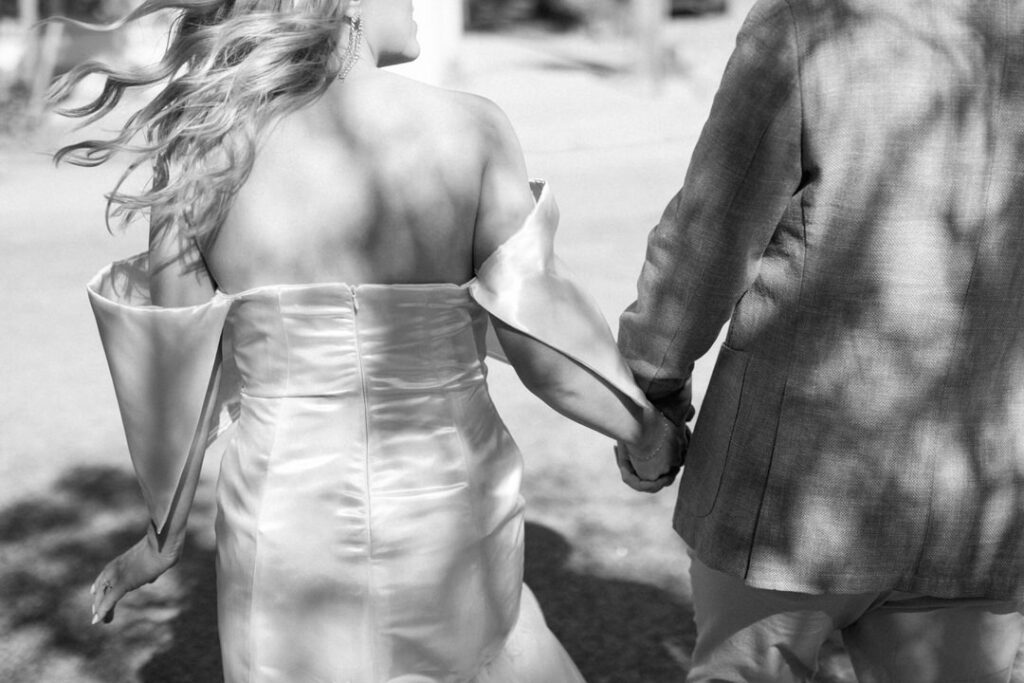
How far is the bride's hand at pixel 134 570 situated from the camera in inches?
93.8

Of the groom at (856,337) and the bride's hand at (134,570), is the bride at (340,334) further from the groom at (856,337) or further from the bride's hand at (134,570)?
the groom at (856,337)

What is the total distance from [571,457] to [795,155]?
3380 millimetres

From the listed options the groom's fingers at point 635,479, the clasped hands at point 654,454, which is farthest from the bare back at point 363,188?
the groom's fingers at point 635,479

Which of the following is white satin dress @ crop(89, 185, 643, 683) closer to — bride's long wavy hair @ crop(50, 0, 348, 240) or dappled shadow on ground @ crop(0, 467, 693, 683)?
bride's long wavy hair @ crop(50, 0, 348, 240)

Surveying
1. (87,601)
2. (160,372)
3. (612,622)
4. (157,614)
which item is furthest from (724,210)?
(87,601)

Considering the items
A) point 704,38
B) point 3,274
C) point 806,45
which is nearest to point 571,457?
point 806,45

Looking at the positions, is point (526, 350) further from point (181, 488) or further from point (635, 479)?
point (181, 488)

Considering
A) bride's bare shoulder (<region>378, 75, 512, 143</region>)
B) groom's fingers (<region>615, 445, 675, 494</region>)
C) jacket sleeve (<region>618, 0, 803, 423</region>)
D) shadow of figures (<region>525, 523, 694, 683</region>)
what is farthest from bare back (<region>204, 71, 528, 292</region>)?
shadow of figures (<region>525, 523, 694, 683</region>)

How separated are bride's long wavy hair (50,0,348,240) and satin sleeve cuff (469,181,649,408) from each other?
0.38 m

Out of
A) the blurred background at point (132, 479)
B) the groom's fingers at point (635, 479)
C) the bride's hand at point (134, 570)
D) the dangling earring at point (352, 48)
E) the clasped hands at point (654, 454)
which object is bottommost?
the blurred background at point (132, 479)

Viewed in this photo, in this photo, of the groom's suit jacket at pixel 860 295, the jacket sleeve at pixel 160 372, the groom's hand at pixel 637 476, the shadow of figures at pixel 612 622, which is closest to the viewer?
the groom's suit jacket at pixel 860 295

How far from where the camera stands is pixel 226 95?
6.66 ft

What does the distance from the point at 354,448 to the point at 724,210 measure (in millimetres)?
662

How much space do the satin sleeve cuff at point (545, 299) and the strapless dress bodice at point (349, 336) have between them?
6cm
